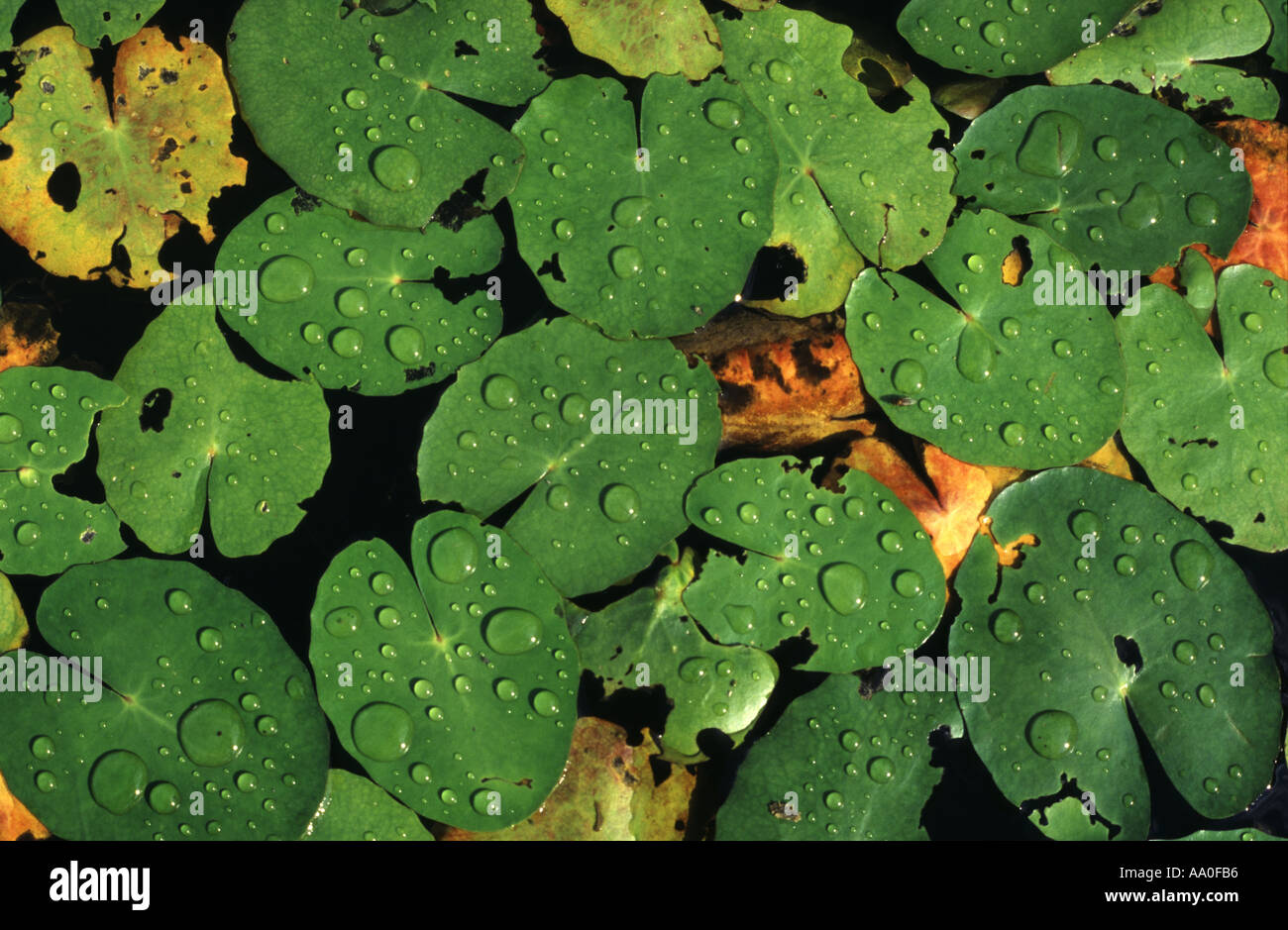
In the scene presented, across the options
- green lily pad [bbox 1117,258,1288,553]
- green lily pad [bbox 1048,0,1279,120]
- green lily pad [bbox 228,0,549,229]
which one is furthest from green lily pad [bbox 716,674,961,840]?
green lily pad [bbox 1048,0,1279,120]

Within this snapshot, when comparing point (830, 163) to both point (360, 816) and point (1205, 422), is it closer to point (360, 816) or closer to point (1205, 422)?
point (1205, 422)

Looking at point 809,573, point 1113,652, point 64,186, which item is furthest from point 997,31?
point 64,186

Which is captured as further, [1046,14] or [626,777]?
[1046,14]

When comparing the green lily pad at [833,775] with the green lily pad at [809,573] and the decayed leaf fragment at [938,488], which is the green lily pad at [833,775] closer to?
the green lily pad at [809,573]

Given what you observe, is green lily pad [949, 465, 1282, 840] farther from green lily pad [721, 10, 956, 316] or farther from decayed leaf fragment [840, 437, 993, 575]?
green lily pad [721, 10, 956, 316]
